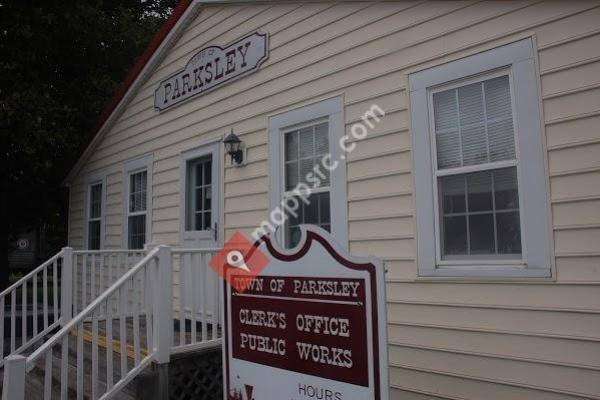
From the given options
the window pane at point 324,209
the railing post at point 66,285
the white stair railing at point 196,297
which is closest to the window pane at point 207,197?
the white stair railing at point 196,297

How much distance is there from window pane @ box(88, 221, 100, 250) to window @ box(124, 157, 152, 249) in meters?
1.61

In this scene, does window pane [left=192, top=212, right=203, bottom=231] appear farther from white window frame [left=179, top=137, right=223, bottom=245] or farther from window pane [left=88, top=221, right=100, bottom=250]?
window pane [left=88, top=221, right=100, bottom=250]

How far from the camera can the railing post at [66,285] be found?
6422mm

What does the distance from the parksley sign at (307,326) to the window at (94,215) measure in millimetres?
7319

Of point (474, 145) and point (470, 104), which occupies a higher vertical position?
point (470, 104)

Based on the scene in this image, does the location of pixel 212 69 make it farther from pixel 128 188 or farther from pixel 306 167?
pixel 128 188

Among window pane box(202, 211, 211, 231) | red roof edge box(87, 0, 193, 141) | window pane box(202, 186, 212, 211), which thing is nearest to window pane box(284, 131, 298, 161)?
window pane box(202, 186, 212, 211)

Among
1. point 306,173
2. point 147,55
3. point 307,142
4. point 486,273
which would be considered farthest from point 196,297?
point 147,55

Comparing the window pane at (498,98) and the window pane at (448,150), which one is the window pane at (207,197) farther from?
the window pane at (498,98)

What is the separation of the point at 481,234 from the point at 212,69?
14.6 feet

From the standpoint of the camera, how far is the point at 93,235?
998 cm

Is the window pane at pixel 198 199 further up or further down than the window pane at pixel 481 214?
further up

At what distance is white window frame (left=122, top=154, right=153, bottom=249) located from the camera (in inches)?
310

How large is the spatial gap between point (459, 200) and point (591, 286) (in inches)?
44.4
